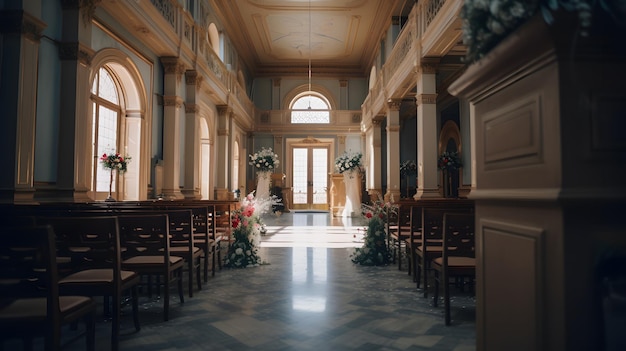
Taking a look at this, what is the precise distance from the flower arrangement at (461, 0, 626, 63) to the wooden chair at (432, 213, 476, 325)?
1.88 metres

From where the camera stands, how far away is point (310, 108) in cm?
1716

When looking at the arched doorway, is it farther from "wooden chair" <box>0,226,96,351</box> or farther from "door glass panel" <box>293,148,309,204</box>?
"door glass panel" <box>293,148,309,204</box>

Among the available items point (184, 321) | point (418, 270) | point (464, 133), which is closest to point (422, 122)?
point (464, 133)

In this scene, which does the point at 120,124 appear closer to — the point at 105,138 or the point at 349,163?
the point at 105,138

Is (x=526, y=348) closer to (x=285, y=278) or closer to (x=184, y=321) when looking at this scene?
(x=184, y=321)

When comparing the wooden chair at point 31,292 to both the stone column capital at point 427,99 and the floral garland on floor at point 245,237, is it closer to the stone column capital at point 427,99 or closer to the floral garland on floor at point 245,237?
the floral garland on floor at point 245,237

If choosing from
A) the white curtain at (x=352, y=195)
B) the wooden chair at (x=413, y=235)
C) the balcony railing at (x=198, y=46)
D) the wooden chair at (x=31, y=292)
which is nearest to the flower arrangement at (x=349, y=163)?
the white curtain at (x=352, y=195)

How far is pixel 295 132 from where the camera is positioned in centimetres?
1684

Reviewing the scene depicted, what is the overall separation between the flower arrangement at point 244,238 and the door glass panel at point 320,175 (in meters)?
11.9

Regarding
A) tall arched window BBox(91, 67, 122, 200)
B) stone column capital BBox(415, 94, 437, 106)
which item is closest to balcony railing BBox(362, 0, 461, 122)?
stone column capital BBox(415, 94, 437, 106)

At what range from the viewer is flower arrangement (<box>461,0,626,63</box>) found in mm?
943

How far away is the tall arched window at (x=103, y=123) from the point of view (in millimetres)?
6676

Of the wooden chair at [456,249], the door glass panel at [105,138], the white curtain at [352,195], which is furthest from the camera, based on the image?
the white curtain at [352,195]

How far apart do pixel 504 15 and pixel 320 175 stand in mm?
16041
